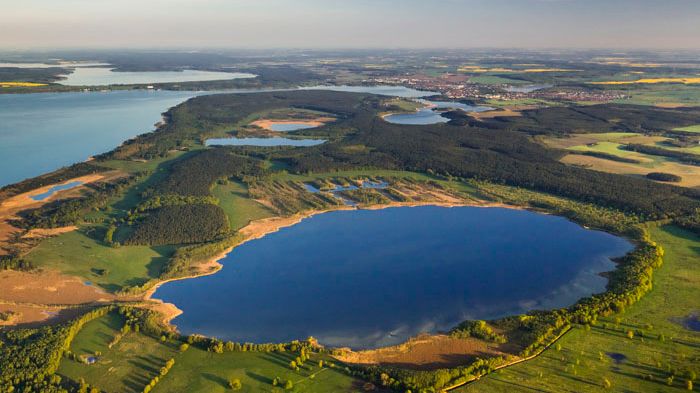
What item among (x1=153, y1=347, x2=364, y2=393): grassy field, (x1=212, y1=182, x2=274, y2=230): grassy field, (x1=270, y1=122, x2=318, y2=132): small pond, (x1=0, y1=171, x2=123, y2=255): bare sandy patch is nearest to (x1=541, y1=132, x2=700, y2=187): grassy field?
(x1=212, y1=182, x2=274, y2=230): grassy field

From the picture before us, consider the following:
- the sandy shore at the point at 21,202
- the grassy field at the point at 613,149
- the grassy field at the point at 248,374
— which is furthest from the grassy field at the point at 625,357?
the grassy field at the point at 613,149

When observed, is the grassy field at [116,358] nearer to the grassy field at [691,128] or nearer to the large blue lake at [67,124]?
the large blue lake at [67,124]

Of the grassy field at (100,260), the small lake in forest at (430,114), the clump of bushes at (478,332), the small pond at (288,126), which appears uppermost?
the small lake in forest at (430,114)

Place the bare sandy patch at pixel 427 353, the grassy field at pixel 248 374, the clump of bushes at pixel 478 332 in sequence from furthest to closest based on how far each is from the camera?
the clump of bushes at pixel 478 332 → the bare sandy patch at pixel 427 353 → the grassy field at pixel 248 374

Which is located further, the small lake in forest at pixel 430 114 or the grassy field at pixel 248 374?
the small lake in forest at pixel 430 114

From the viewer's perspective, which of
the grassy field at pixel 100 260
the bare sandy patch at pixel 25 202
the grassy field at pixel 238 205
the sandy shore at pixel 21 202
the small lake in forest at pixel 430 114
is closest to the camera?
the grassy field at pixel 100 260

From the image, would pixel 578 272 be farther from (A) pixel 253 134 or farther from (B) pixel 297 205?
(A) pixel 253 134

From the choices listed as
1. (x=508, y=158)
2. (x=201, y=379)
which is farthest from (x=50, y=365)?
(x=508, y=158)
